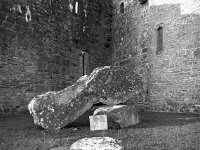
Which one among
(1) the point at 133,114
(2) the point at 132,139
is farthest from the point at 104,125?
(1) the point at 133,114

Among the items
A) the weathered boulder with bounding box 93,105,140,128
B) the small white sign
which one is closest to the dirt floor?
the small white sign

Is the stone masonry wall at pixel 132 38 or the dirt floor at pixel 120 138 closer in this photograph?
the dirt floor at pixel 120 138

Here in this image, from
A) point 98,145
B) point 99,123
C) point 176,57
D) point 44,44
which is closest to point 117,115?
point 99,123

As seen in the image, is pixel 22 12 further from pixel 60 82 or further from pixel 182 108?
pixel 182 108

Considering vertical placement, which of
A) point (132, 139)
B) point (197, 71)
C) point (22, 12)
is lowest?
point (132, 139)

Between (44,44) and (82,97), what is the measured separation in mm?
5345

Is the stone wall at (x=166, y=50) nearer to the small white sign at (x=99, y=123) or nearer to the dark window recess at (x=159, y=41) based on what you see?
the dark window recess at (x=159, y=41)

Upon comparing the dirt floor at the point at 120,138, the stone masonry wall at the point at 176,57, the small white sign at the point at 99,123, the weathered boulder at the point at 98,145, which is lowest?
the dirt floor at the point at 120,138

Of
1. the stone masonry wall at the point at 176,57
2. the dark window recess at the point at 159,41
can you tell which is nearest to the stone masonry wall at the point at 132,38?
the stone masonry wall at the point at 176,57

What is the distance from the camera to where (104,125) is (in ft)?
16.5

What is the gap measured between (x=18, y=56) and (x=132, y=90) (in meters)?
5.16

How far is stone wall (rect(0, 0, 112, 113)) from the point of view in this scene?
9.02 m

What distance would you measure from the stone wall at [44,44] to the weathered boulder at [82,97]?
12.6ft

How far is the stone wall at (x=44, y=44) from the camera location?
355 inches
